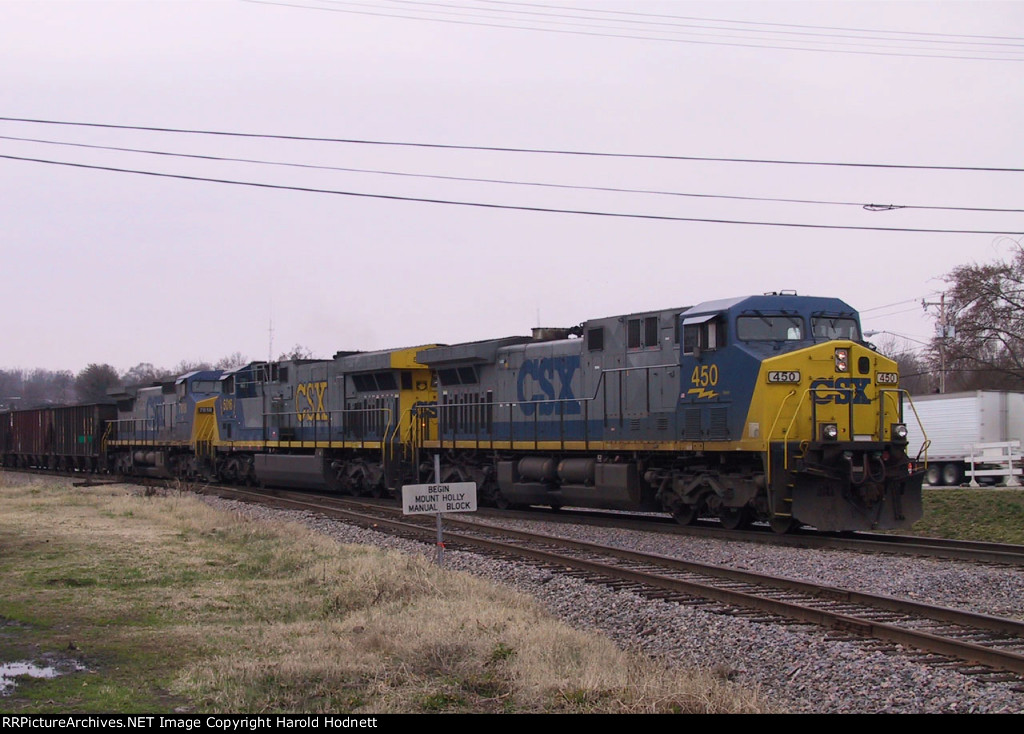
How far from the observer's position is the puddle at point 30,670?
23.6ft

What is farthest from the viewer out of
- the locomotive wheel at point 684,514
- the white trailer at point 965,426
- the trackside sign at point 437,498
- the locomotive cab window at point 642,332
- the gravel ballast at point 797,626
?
the white trailer at point 965,426

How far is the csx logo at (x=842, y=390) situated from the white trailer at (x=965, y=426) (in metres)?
21.2

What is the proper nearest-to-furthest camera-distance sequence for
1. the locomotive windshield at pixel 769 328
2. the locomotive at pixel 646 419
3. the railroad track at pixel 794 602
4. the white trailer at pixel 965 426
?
the railroad track at pixel 794 602
the locomotive at pixel 646 419
the locomotive windshield at pixel 769 328
the white trailer at pixel 965 426

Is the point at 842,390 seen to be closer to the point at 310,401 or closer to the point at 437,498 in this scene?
the point at 437,498

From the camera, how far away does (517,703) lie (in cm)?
640

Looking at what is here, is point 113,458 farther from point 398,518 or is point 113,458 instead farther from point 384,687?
point 384,687

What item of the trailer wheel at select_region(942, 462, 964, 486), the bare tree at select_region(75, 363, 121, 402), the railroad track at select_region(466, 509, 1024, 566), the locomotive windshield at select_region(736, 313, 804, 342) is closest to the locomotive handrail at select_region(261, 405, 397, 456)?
the railroad track at select_region(466, 509, 1024, 566)

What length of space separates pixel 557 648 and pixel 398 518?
12950mm

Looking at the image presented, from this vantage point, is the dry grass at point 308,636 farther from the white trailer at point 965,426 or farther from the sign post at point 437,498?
the white trailer at point 965,426

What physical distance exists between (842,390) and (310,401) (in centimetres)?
1787

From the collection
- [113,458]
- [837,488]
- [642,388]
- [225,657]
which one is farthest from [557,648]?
[113,458]

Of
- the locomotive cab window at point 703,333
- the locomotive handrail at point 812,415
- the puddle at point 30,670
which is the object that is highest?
the locomotive cab window at point 703,333

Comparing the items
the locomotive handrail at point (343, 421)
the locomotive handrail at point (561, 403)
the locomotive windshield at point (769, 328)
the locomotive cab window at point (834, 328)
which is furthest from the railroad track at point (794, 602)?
the locomotive handrail at point (343, 421)

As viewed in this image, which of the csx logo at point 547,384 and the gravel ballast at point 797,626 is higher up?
the csx logo at point 547,384
